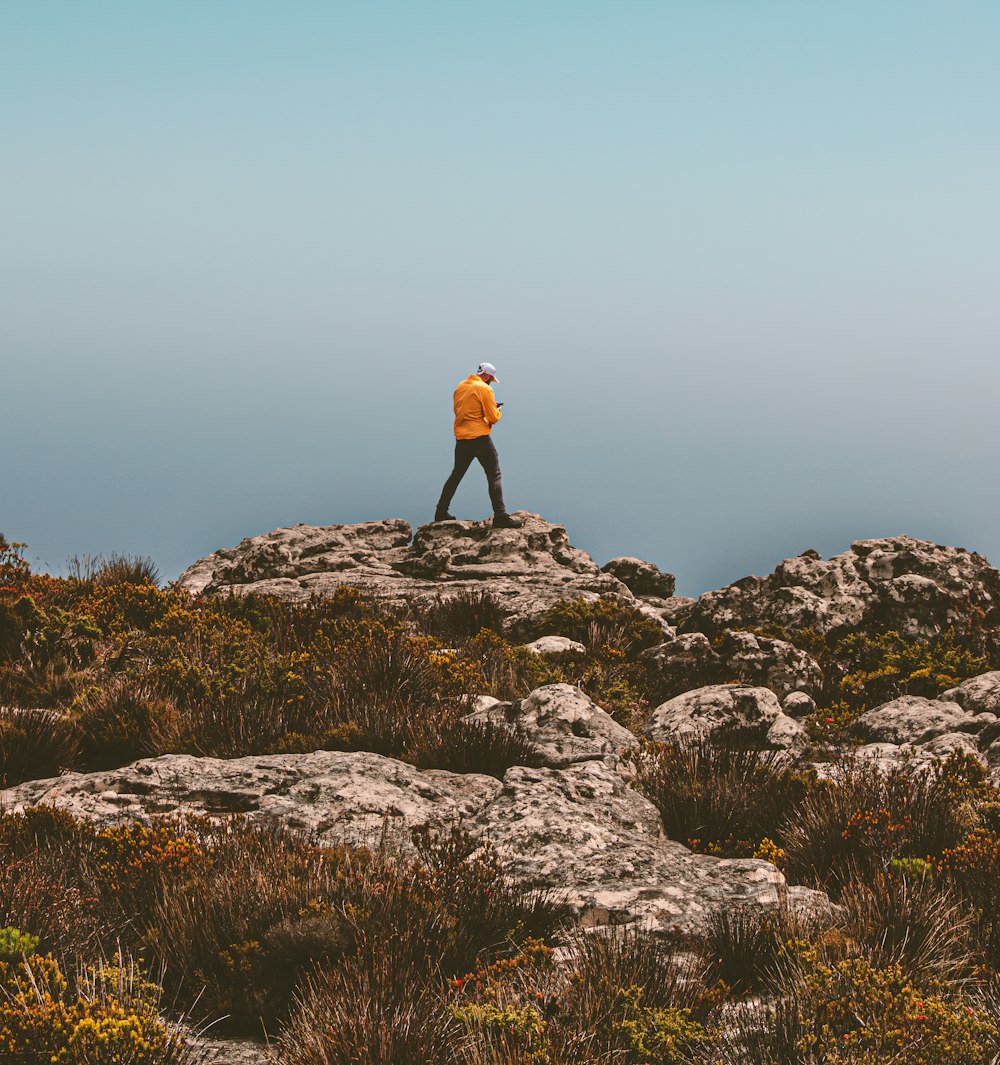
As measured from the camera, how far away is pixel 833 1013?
12.0ft

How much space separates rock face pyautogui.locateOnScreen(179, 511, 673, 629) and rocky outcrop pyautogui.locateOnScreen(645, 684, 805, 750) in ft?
14.3

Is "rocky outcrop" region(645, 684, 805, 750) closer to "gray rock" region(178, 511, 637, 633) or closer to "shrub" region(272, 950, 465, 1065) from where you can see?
"gray rock" region(178, 511, 637, 633)

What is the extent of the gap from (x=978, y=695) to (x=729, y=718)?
272 cm

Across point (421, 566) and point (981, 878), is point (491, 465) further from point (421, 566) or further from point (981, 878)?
point (981, 878)

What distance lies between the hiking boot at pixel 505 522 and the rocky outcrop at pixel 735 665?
6016 mm

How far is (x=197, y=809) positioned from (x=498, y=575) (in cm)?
989

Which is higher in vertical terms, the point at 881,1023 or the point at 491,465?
the point at 491,465

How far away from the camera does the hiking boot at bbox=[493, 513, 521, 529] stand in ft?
56.7

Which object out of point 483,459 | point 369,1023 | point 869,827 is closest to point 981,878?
point 869,827

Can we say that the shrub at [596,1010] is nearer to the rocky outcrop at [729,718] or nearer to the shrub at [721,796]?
the shrub at [721,796]

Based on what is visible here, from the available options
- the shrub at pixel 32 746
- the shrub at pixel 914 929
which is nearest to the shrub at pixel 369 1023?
the shrub at pixel 914 929

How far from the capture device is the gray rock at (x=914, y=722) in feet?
Answer: 28.8

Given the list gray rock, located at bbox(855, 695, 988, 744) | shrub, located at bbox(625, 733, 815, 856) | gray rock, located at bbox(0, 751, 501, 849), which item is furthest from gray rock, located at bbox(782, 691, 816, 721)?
gray rock, located at bbox(0, 751, 501, 849)

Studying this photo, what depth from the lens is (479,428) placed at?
17.8 m
